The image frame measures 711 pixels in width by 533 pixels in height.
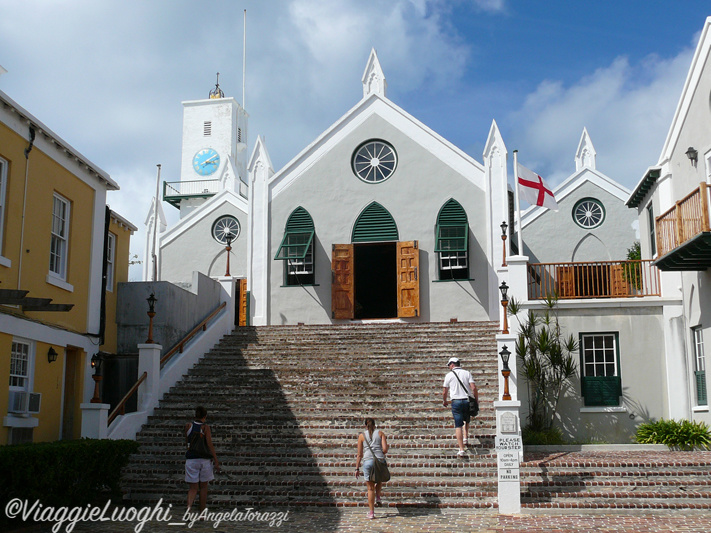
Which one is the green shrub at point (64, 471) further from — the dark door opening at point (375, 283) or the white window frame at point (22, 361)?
the dark door opening at point (375, 283)

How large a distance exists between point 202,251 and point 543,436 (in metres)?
17.7

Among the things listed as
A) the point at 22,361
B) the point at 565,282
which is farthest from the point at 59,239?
the point at 565,282

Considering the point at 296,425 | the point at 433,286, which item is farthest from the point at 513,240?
the point at 296,425

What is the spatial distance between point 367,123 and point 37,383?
13429 millimetres

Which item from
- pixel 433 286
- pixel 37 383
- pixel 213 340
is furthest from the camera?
pixel 433 286

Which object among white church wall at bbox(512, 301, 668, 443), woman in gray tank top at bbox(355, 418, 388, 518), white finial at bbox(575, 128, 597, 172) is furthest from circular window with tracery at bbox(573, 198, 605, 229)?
woman in gray tank top at bbox(355, 418, 388, 518)

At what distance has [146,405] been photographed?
51.9 feet

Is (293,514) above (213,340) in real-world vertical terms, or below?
below

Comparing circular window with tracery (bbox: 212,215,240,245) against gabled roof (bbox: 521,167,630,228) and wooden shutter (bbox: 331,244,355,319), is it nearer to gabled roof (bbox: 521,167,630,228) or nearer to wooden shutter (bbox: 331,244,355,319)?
wooden shutter (bbox: 331,244,355,319)

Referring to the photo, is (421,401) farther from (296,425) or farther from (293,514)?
(293,514)

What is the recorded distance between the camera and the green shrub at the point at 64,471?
1011cm

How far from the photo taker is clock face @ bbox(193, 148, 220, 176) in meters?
45.6

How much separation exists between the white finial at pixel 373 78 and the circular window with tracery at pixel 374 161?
5.54ft

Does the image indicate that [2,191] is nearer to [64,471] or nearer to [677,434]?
[64,471]
